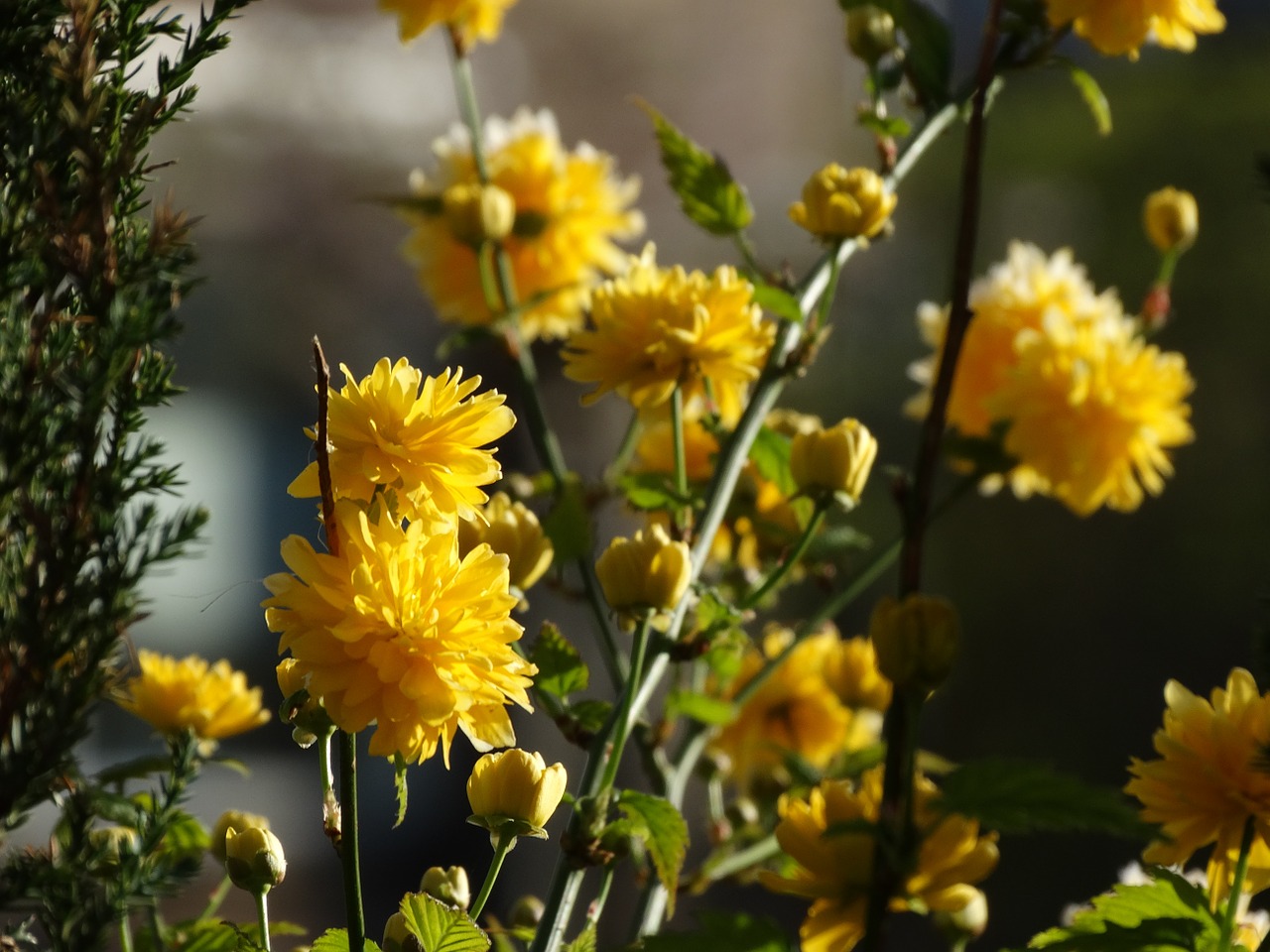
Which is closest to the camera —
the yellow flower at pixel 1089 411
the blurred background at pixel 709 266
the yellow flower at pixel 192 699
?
the yellow flower at pixel 192 699

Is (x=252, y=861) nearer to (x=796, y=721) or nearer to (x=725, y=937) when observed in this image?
(x=725, y=937)

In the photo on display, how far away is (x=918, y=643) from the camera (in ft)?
1.36

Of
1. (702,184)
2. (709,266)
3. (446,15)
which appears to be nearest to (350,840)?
(702,184)

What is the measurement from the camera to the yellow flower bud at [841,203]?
61 cm

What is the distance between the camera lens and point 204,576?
3508mm

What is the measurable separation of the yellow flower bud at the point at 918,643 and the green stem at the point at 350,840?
158 mm

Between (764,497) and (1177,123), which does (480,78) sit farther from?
(764,497)

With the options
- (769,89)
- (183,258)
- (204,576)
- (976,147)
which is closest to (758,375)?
(976,147)

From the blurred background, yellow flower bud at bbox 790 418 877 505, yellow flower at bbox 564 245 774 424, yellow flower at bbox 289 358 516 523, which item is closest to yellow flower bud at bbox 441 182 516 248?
yellow flower at bbox 564 245 774 424

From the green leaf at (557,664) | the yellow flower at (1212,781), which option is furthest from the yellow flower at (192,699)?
the yellow flower at (1212,781)

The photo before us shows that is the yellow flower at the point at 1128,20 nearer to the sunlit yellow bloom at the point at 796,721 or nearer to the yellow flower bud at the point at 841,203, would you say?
the yellow flower bud at the point at 841,203

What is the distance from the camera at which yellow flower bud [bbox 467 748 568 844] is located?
Result: 0.43m

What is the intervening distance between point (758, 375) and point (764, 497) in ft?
0.61

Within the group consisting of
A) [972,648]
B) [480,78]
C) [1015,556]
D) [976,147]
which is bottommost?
[972,648]
